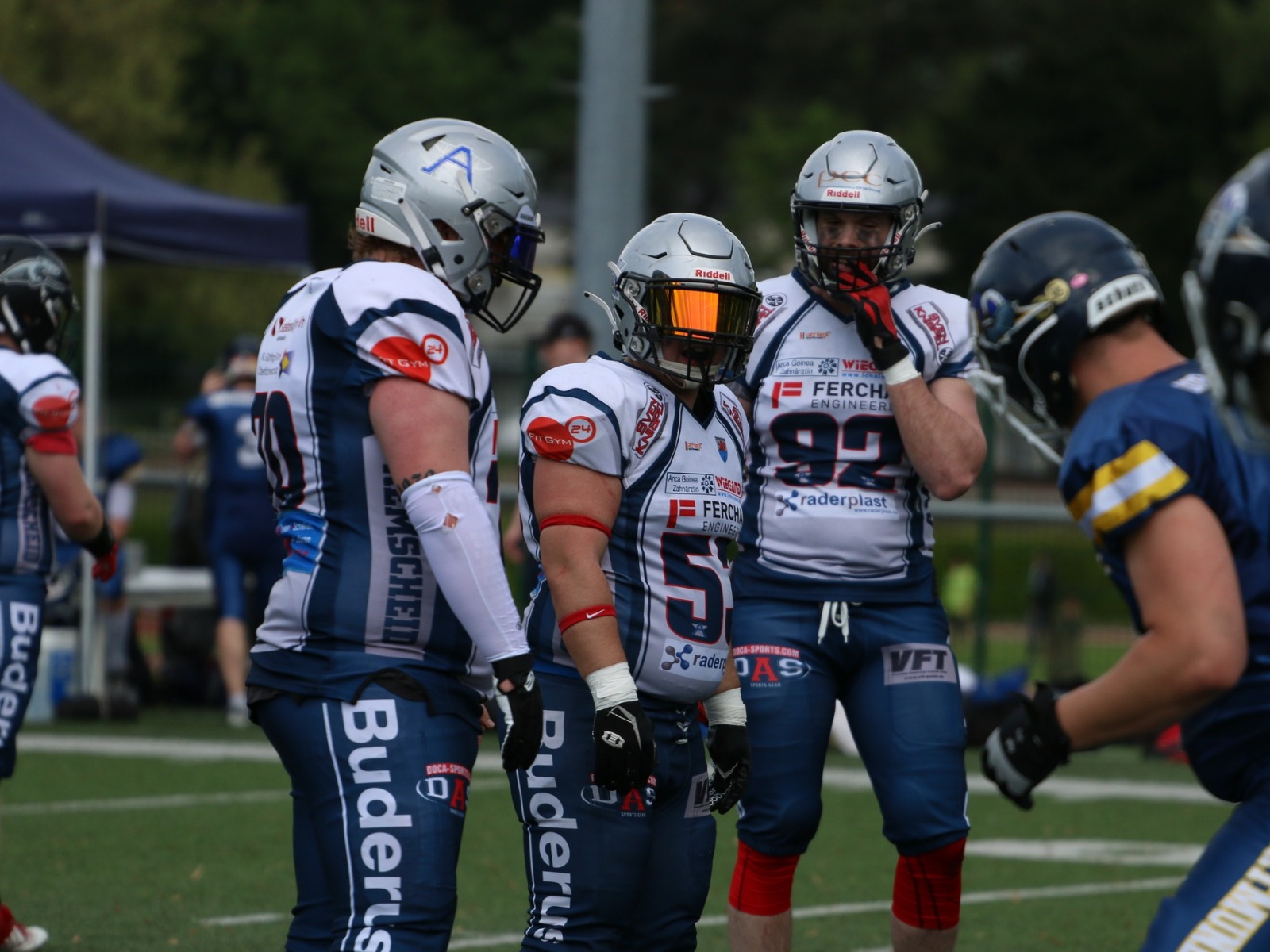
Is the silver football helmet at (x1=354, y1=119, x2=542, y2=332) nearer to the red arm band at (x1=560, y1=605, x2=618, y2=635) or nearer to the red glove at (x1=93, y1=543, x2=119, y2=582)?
the red arm band at (x1=560, y1=605, x2=618, y2=635)

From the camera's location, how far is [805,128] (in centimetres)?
4106

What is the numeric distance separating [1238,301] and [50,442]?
4.10 metres

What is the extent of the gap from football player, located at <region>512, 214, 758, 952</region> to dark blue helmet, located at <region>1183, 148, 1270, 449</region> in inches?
55.9

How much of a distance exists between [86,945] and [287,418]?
287cm

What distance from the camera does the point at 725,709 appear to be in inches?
184

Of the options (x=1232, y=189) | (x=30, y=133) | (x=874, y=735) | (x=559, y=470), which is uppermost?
(x=30, y=133)

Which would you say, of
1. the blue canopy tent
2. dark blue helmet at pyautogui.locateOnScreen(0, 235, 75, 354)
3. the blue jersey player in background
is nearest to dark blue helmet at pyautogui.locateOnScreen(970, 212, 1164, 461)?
the blue jersey player in background

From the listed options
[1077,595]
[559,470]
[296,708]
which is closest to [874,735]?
[559,470]

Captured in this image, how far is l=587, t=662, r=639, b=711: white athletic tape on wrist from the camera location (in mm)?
4105

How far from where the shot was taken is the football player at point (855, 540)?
5.21 metres

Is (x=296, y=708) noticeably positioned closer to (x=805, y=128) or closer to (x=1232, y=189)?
(x=1232, y=189)

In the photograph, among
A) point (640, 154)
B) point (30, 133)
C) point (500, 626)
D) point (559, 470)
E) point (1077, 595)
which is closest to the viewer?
point (500, 626)

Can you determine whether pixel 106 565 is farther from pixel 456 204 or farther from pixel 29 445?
pixel 456 204

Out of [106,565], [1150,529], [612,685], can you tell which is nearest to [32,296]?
[106,565]
